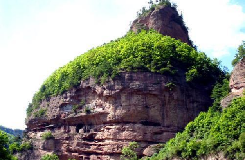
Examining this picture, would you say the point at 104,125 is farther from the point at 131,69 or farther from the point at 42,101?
the point at 42,101

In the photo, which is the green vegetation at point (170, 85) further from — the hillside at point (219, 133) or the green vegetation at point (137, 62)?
the hillside at point (219, 133)

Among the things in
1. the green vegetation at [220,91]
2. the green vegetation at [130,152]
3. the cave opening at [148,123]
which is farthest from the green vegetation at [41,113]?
the green vegetation at [220,91]

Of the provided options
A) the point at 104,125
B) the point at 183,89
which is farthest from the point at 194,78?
the point at 104,125

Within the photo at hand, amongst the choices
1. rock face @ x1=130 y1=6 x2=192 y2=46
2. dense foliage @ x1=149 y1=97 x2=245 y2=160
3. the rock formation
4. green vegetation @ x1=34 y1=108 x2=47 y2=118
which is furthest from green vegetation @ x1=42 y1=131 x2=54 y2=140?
rock face @ x1=130 y1=6 x2=192 y2=46

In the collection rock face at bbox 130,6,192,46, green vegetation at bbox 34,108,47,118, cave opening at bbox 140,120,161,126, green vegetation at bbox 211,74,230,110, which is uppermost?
rock face at bbox 130,6,192,46

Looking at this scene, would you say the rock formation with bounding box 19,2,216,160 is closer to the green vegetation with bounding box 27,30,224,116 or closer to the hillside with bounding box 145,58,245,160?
the green vegetation with bounding box 27,30,224,116

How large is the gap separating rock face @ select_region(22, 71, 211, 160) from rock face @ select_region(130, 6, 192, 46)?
28.8ft

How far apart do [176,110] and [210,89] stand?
185 inches

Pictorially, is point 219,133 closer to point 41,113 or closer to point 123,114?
point 123,114

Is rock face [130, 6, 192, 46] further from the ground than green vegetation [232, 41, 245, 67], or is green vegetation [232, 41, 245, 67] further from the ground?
rock face [130, 6, 192, 46]

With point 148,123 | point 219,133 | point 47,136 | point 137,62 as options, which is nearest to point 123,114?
point 148,123

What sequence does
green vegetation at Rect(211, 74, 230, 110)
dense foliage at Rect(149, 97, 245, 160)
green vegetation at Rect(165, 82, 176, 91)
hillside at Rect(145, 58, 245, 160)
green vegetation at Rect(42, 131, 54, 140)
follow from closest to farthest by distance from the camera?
dense foliage at Rect(149, 97, 245, 160) → hillside at Rect(145, 58, 245, 160) → green vegetation at Rect(211, 74, 230, 110) → green vegetation at Rect(165, 82, 176, 91) → green vegetation at Rect(42, 131, 54, 140)

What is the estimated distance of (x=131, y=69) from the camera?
1447 inches

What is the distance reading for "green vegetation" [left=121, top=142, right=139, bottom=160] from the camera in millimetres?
32344
